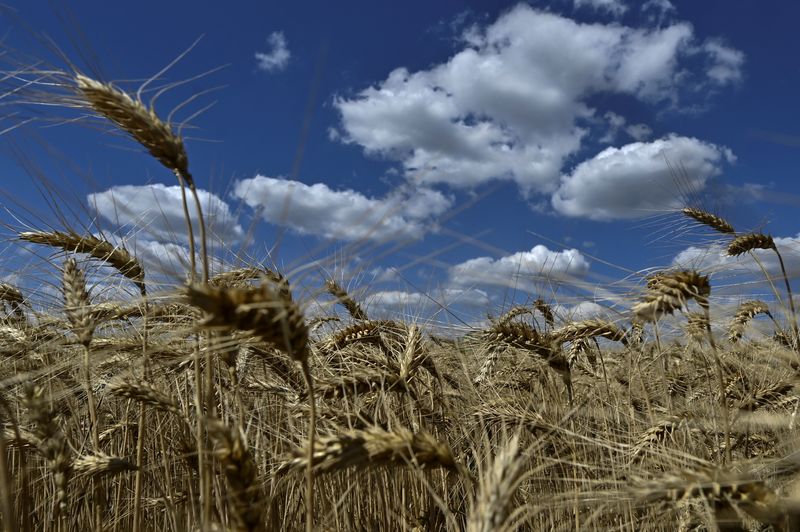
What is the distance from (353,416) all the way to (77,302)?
4.51 ft

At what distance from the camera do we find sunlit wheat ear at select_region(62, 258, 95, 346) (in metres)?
2.69

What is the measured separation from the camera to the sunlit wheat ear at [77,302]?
2.69m

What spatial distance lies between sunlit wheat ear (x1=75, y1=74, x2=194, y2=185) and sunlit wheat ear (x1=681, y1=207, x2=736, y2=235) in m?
3.42

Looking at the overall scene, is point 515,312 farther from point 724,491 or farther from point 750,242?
point 724,491

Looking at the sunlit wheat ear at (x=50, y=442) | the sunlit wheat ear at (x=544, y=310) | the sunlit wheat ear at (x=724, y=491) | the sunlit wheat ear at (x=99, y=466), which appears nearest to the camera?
the sunlit wheat ear at (x=724, y=491)

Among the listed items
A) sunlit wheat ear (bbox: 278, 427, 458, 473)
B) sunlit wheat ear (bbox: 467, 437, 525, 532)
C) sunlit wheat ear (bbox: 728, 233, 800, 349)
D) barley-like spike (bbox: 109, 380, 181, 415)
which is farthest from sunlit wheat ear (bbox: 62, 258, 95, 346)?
sunlit wheat ear (bbox: 728, 233, 800, 349)

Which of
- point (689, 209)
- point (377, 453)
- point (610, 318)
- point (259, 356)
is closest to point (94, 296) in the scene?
point (259, 356)

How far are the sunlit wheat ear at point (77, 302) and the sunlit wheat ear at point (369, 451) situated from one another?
61.3 inches

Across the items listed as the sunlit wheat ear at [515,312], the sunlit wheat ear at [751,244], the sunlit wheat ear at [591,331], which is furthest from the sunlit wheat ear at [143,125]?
the sunlit wheat ear at [751,244]

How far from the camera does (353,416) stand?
303cm

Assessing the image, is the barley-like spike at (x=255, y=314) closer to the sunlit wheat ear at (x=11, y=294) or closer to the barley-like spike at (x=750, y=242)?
the barley-like spike at (x=750, y=242)

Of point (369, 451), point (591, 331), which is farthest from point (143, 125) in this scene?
point (591, 331)

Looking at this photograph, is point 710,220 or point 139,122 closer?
point 139,122

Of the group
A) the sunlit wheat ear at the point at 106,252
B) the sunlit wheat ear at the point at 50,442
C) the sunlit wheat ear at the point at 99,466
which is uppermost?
the sunlit wheat ear at the point at 106,252
